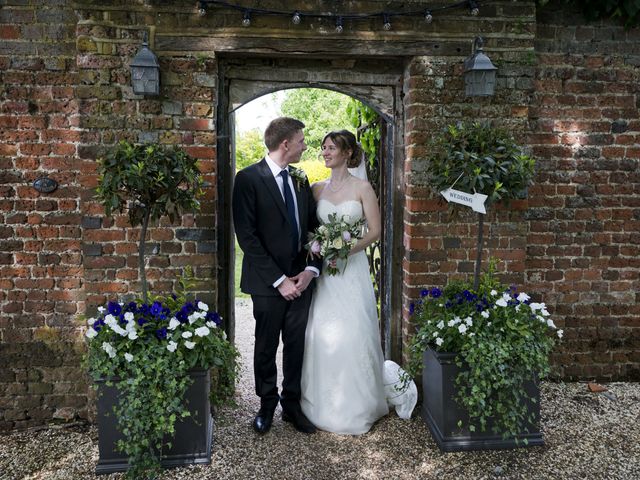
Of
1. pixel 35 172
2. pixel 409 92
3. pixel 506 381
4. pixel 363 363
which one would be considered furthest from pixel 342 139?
pixel 35 172

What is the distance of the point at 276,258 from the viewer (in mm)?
3396

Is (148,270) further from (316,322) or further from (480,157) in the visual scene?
(480,157)

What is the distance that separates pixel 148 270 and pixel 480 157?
2.15 meters

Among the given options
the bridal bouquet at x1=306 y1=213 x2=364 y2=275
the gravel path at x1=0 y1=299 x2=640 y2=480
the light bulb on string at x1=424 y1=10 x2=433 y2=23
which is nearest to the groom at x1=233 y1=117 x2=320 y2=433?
the bridal bouquet at x1=306 y1=213 x2=364 y2=275

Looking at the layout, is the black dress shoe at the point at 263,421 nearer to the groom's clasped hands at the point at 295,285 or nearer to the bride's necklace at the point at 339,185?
the groom's clasped hands at the point at 295,285

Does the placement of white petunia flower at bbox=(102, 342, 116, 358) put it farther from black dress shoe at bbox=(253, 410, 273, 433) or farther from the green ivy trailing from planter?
the green ivy trailing from planter

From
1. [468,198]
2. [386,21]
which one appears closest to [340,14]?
[386,21]

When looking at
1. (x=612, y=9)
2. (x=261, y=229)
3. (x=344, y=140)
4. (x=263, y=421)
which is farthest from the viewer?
(x=612, y=9)

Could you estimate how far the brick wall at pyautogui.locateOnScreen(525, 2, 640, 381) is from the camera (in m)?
3.93

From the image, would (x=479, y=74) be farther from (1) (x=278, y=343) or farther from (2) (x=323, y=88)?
(1) (x=278, y=343)

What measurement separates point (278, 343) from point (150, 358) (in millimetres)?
785

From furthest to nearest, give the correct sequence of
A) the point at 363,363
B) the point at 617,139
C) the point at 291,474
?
the point at 617,139 < the point at 363,363 < the point at 291,474

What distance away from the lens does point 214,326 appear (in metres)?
3.12

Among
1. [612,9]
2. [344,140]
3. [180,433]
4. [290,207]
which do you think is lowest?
[180,433]
